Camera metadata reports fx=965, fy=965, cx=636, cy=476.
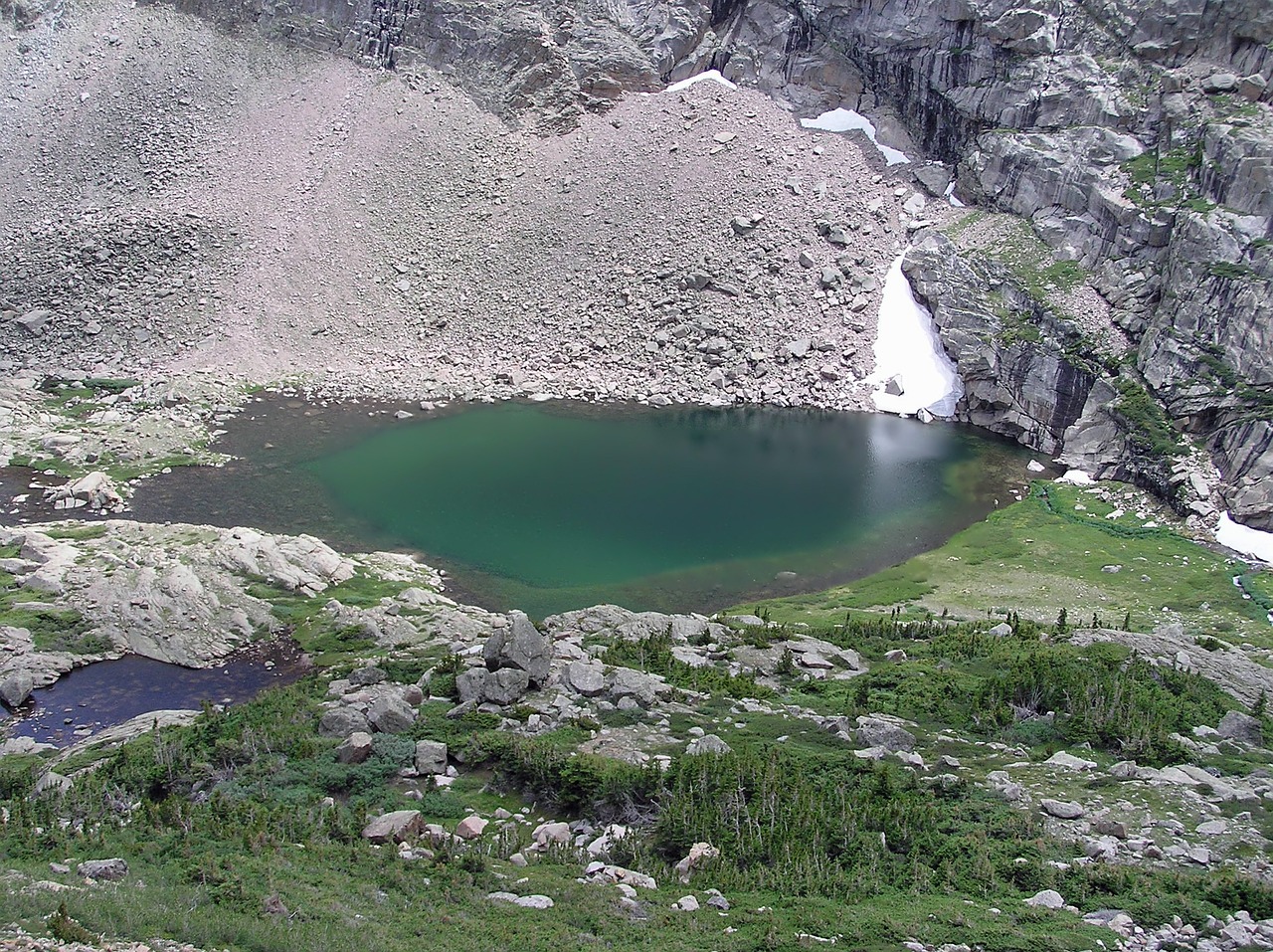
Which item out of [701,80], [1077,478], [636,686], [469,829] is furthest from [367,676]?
[701,80]

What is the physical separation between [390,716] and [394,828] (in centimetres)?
515

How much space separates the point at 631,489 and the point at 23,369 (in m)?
42.5

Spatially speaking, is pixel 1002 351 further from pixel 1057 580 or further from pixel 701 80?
pixel 701 80

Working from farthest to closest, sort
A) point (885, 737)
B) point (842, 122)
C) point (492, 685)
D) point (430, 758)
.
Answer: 1. point (842, 122)
2. point (492, 685)
3. point (885, 737)
4. point (430, 758)

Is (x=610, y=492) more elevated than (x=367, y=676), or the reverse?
(x=610, y=492)

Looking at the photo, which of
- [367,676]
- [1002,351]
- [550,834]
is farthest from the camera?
[1002,351]

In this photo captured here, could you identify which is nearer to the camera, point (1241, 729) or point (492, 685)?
point (1241, 729)

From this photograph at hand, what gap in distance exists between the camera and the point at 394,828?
18.4 meters

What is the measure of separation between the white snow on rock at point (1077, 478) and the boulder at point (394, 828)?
1853 inches

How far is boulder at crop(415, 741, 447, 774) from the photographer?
2147 cm

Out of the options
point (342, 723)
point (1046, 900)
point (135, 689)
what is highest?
point (1046, 900)

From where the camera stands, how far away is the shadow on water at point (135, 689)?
3014 cm

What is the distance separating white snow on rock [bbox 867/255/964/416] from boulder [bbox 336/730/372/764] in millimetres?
50023

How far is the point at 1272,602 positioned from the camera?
40312 mm
